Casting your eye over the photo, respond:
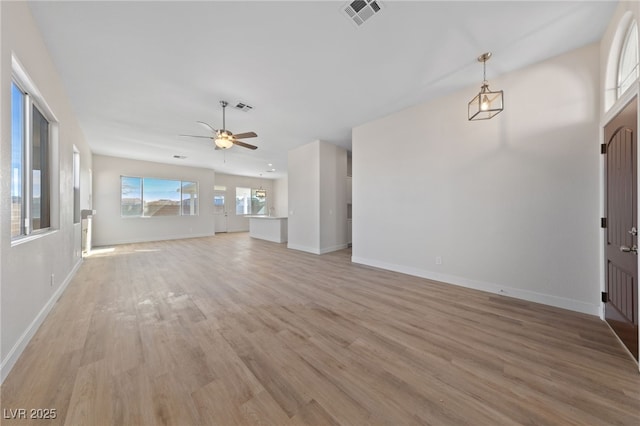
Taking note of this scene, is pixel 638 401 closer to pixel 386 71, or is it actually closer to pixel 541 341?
pixel 541 341

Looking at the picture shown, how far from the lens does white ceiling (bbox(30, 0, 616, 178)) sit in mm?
2100

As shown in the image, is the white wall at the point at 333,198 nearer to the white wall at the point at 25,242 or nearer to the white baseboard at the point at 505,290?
the white baseboard at the point at 505,290

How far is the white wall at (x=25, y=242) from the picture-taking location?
1627 millimetres

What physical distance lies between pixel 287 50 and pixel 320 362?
3251mm

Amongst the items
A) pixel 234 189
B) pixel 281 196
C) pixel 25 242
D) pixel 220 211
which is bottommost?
pixel 25 242

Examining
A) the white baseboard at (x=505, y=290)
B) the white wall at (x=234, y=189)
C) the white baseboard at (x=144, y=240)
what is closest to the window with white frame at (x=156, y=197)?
the white baseboard at (x=144, y=240)

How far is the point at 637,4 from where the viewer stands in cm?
177

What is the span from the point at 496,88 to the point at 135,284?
20.8ft

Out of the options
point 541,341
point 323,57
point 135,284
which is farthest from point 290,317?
point 323,57

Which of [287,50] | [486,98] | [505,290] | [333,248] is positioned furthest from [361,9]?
[333,248]

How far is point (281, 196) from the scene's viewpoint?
12727 millimetres

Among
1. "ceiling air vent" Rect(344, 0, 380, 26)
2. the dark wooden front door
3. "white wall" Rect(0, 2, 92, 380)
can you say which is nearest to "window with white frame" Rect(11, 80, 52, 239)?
"white wall" Rect(0, 2, 92, 380)

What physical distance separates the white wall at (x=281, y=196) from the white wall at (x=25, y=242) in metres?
9.39

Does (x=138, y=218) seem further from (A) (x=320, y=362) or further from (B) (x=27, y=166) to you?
(A) (x=320, y=362)
